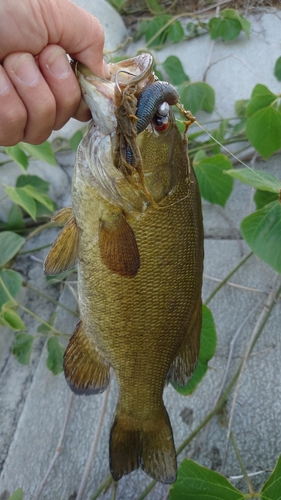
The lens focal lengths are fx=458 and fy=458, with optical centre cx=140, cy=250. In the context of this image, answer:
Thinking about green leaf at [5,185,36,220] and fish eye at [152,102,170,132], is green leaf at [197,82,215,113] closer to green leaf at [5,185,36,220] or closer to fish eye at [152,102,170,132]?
green leaf at [5,185,36,220]

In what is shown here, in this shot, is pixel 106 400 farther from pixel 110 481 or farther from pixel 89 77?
pixel 89 77

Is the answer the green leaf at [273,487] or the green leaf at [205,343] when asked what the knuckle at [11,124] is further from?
the green leaf at [273,487]

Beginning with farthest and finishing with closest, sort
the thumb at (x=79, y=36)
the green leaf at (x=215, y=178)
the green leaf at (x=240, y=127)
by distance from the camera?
the green leaf at (x=240, y=127) → the green leaf at (x=215, y=178) → the thumb at (x=79, y=36)

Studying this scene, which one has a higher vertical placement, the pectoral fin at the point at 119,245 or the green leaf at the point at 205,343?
the pectoral fin at the point at 119,245

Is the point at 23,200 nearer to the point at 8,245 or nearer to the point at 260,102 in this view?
the point at 8,245

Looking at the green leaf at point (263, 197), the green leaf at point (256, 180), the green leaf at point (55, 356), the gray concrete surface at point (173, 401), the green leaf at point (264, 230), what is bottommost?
the gray concrete surface at point (173, 401)

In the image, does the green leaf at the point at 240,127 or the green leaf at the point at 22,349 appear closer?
the green leaf at the point at 22,349

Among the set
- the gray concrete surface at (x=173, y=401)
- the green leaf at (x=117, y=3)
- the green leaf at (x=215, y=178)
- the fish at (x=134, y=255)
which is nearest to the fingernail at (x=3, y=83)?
the fish at (x=134, y=255)
